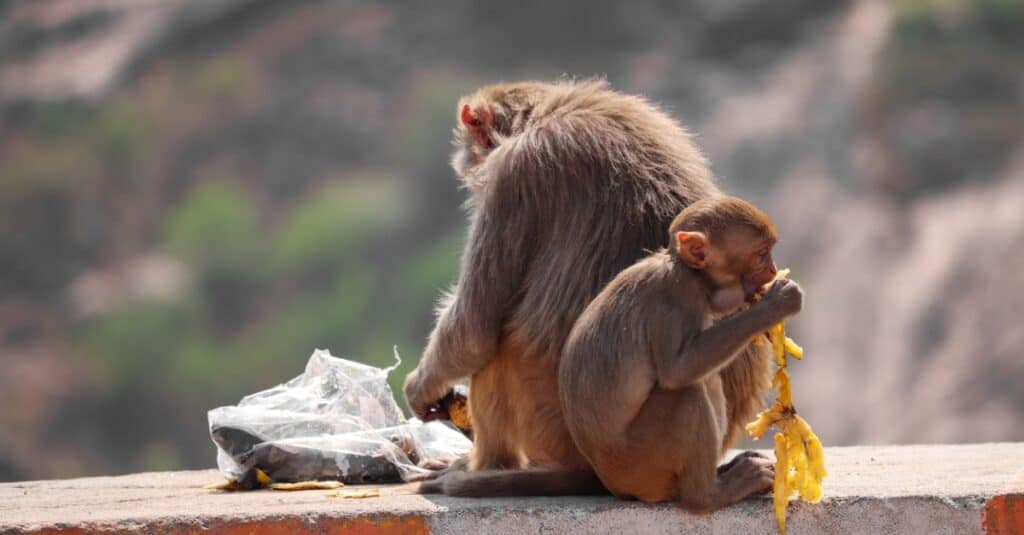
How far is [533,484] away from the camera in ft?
16.2

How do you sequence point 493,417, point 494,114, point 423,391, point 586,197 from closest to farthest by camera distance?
point 586,197 < point 493,417 < point 423,391 < point 494,114

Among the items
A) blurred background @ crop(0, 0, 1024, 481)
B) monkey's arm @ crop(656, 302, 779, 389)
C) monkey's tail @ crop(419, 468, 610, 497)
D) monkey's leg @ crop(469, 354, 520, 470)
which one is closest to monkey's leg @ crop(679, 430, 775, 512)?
monkey's arm @ crop(656, 302, 779, 389)

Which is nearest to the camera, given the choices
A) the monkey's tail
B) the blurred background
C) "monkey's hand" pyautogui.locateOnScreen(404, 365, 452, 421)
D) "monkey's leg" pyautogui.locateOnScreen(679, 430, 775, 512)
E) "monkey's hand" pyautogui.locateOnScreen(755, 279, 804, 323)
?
"monkey's hand" pyautogui.locateOnScreen(755, 279, 804, 323)

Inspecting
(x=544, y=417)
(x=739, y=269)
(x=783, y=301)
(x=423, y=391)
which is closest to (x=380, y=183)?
(x=423, y=391)

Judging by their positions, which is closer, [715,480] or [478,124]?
[715,480]

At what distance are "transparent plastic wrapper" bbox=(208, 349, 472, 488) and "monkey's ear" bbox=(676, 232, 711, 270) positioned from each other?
71.8 inches

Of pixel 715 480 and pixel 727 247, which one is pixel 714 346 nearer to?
pixel 727 247

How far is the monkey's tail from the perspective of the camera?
4934 millimetres

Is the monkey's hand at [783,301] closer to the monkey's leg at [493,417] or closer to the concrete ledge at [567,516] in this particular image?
the concrete ledge at [567,516]

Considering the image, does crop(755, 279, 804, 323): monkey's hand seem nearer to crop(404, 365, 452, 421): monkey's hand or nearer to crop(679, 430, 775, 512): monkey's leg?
crop(679, 430, 775, 512): monkey's leg

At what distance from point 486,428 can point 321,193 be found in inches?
779

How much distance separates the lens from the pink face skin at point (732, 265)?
442 cm

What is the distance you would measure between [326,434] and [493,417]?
0.86m

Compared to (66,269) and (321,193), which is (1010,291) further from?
(66,269)
